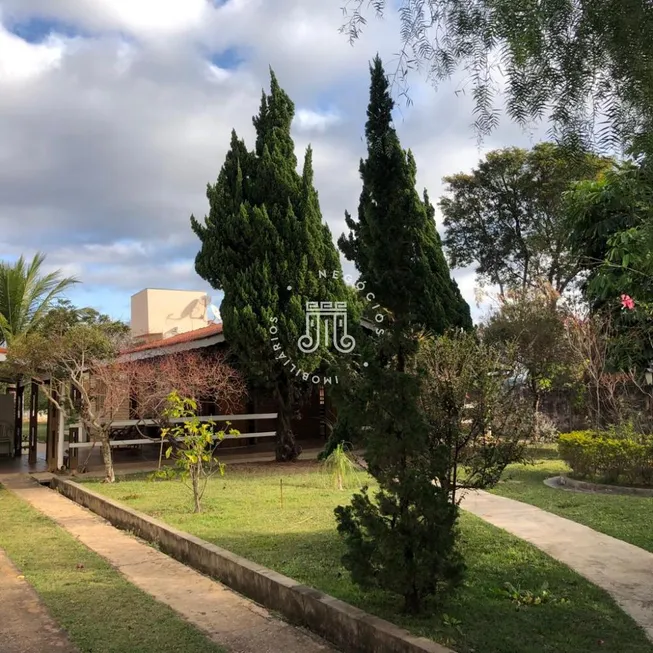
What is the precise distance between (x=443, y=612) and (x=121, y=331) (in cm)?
976

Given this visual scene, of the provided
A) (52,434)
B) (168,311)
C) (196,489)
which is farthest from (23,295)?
(168,311)

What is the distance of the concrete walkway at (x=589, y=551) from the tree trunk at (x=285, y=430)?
19.7 feet

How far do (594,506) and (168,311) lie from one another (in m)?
26.8

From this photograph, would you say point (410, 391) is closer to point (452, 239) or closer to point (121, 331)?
point (121, 331)

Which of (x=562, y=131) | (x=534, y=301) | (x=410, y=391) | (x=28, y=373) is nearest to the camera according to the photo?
(x=562, y=131)

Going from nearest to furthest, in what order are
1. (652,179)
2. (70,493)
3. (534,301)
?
1. (652,179)
2. (70,493)
3. (534,301)

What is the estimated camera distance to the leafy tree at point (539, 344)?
16.6 m

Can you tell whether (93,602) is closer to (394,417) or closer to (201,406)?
(394,417)

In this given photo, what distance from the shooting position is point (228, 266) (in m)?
13.6

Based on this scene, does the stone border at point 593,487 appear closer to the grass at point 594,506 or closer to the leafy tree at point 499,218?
the grass at point 594,506

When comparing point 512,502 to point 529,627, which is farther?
point 512,502

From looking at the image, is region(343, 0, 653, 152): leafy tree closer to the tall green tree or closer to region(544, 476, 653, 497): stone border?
the tall green tree

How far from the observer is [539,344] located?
54.9 feet

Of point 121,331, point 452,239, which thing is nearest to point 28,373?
point 121,331
